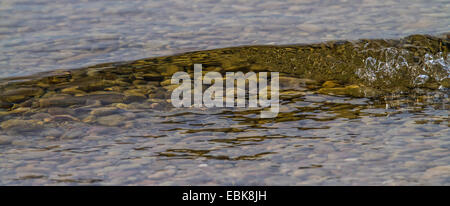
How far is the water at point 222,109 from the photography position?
332 centimetres

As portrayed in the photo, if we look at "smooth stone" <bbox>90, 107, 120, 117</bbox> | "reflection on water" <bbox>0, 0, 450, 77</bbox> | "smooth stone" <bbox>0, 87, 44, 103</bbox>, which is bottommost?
"smooth stone" <bbox>90, 107, 120, 117</bbox>

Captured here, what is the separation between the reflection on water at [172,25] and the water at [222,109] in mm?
25

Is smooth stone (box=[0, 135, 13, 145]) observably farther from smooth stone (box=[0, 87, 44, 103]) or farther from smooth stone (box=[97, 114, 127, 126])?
smooth stone (box=[0, 87, 44, 103])

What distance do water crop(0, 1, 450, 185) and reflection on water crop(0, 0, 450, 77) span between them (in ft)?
0.08

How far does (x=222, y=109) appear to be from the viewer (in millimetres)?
4516

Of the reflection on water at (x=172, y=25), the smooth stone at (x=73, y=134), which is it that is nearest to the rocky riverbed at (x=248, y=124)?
the smooth stone at (x=73, y=134)

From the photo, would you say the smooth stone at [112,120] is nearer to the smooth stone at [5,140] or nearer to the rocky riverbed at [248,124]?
the rocky riverbed at [248,124]

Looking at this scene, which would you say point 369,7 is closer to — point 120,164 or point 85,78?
point 85,78

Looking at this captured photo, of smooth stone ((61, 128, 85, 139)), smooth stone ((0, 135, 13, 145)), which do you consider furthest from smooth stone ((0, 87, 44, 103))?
smooth stone ((61, 128, 85, 139))

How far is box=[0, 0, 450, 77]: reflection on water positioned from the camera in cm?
594

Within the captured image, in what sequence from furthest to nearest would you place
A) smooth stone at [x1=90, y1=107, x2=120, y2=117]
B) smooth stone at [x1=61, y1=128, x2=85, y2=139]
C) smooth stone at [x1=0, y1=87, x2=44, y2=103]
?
smooth stone at [x1=0, y1=87, x2=44, y2=103], smooth stone at [x1=90, y1=107, x2=120, y2=117], smooth stone at [x1=61, y1=128, x2=85, y2=139]

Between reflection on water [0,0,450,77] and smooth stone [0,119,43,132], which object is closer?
smooth stone [0,119,43,132]

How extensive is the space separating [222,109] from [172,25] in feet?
8.39

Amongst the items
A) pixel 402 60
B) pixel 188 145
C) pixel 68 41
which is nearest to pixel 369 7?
pixel 402 60
